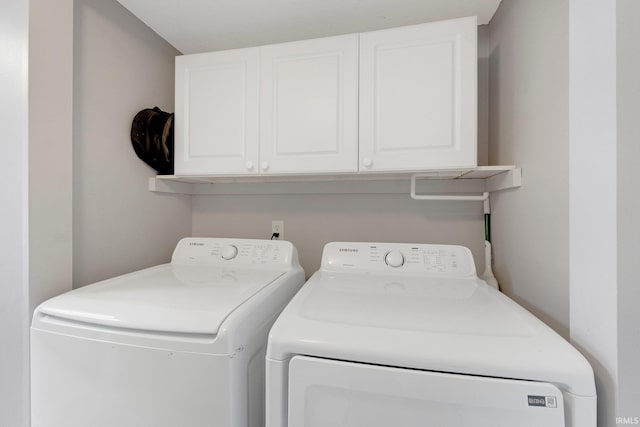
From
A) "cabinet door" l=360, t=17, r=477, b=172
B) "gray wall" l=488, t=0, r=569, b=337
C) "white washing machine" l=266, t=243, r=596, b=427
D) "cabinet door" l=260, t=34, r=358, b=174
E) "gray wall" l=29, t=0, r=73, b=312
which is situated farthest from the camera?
"cabinet door" l=260, t=34, r=358, b=174

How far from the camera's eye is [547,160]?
0.89 m

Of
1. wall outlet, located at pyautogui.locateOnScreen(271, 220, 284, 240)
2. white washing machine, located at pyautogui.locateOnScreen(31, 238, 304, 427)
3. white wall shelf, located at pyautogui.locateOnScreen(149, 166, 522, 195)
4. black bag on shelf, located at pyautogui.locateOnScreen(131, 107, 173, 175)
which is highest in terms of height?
black bag on shelf, located at pyautogui.locateOnScreen(131, 107, 173, 175)

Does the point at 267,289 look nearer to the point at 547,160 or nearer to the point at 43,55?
the point at 547,160

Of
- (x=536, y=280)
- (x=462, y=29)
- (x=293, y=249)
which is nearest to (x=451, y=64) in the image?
(x=462, y=29)

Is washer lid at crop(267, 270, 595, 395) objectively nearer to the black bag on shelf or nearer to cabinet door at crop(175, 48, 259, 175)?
cabinet door at crop(175, 48, 259, 175)

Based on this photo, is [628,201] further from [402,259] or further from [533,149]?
[402,259]

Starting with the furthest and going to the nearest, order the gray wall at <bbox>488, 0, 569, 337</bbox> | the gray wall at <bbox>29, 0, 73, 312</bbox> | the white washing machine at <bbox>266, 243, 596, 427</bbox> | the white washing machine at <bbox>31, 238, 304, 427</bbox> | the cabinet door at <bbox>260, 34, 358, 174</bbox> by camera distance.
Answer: the cabinet door at <bbox>260, 34, 358, 174</bbox>
the gray wall at <bbox>29, 0, 73, 312</bbox>
the gray wall at <bbox>488, 0, 569, 337</bbox>
the white washing machine at <bbox>31, 238, 304, 427</bbox>
the white washing machine at <bbox>266, 243, 596, 427</bbox>

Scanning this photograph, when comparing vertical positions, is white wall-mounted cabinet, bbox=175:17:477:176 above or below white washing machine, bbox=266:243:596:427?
above

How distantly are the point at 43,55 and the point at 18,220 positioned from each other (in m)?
0.62

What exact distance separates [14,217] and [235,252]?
2.71ft

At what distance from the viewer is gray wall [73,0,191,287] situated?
115 centimetres

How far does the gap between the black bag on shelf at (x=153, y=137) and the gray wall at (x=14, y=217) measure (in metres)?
0.44

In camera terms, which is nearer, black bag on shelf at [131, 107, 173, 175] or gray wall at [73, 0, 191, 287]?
gray wall at [73, 0, 191, 287]

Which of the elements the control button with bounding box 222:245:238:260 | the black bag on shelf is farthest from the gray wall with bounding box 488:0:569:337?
the black bag on shelf
